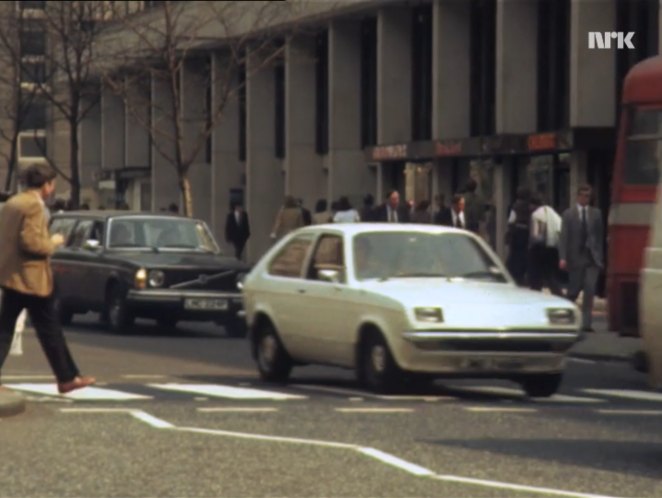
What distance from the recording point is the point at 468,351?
1783cm

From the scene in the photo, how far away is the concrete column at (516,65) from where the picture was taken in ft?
141

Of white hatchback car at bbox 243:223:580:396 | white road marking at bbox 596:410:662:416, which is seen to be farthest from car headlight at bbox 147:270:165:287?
white road marking at bbox 596:410:662:416

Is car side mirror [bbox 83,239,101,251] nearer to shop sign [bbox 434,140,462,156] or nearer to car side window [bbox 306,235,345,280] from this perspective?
car side window [bbox 306,235,345,280]

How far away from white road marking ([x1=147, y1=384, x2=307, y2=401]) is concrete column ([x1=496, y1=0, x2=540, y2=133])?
24.3 m

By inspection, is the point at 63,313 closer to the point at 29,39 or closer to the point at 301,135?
the point at 301,135

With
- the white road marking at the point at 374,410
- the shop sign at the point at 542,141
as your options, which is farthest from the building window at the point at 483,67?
the white road marking at the point at 374,410

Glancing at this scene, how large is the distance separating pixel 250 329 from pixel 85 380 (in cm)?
328

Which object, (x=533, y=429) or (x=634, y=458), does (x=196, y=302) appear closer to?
(x=533, y=429)

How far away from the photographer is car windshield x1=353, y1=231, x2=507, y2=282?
19141mm

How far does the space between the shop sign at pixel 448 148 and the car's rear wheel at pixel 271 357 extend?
84.8ft

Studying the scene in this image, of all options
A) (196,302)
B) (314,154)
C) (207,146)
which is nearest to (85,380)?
(196,302)

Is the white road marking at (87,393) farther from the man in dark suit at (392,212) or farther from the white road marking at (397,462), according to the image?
the man in dark suit at (392,212)

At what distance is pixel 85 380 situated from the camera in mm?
17547

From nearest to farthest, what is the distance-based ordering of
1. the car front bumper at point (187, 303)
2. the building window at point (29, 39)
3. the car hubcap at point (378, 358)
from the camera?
the car hubcap at point (378, 358), the car front bumper at point (187, 303), the building window at point (29, 39)
